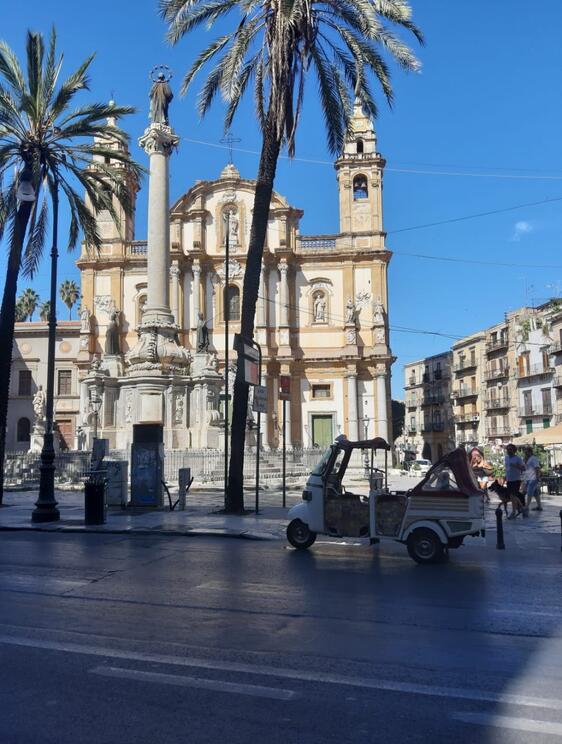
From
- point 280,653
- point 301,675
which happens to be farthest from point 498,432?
point 301,675

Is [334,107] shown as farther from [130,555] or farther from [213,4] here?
[130,555]

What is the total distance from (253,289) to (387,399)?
2957 cm

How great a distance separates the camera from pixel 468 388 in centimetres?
6469

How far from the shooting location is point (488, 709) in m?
4.07

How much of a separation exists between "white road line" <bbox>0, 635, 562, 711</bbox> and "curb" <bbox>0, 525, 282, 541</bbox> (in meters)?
7.11

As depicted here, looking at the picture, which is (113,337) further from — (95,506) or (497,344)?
(497,344)

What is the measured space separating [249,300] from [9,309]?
23.6ft

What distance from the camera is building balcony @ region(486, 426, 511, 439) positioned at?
56250 millimetres

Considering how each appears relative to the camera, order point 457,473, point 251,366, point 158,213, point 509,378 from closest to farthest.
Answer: point 457,473 < point 251,366 < point 158,213 < point 509,378

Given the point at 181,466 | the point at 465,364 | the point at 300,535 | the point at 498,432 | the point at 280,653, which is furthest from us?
the point at 465,364

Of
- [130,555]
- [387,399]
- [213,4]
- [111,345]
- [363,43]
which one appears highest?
[213,4]

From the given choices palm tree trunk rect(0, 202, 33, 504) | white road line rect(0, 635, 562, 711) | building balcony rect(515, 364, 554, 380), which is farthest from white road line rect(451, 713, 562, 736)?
building balcony rect(515, 364, 554, 380)

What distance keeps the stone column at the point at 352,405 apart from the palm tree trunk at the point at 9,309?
91.4 ft

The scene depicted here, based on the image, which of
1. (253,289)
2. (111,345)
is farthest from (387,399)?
(253,289)
